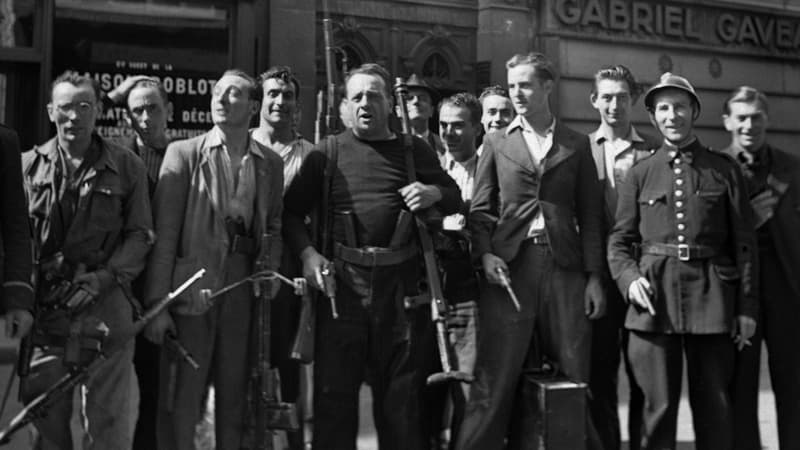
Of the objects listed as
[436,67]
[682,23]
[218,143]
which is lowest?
[218,143]

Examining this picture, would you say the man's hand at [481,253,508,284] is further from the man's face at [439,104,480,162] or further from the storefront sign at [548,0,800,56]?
the storefront sign at [548,0,800,56]

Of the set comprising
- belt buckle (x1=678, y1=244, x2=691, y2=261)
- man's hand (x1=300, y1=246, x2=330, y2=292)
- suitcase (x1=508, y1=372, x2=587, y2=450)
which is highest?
belt buckle (x1=678, y1=244, x2=691, y2=261)

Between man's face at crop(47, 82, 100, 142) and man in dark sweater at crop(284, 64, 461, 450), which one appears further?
man in dark sweater at crop(284, 64, 461, 450)

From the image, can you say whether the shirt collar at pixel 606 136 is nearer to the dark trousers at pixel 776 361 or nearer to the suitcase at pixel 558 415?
the dark trousers at pixel 776 361

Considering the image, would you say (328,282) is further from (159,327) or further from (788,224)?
(788,224)

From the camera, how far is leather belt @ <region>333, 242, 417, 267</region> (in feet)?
16.5

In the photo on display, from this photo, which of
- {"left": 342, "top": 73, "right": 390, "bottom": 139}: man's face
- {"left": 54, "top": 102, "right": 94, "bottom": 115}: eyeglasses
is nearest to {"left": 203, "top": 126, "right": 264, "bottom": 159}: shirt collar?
{"left": 342, "top": 73, "right": 390, "bottom": 139}: man's face

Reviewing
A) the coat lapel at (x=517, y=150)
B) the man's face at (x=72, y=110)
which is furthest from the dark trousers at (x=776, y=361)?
the man's face at (x=72, y=110)

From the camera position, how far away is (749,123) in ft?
18.9

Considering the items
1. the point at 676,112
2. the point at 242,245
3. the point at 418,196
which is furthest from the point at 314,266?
the point at 676,112

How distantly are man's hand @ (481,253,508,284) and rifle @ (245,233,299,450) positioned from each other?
112cm

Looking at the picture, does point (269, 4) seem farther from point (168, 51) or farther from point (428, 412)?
point (428, 412)

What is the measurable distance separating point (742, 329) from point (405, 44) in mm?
8079

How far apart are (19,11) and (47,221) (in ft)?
22.6
